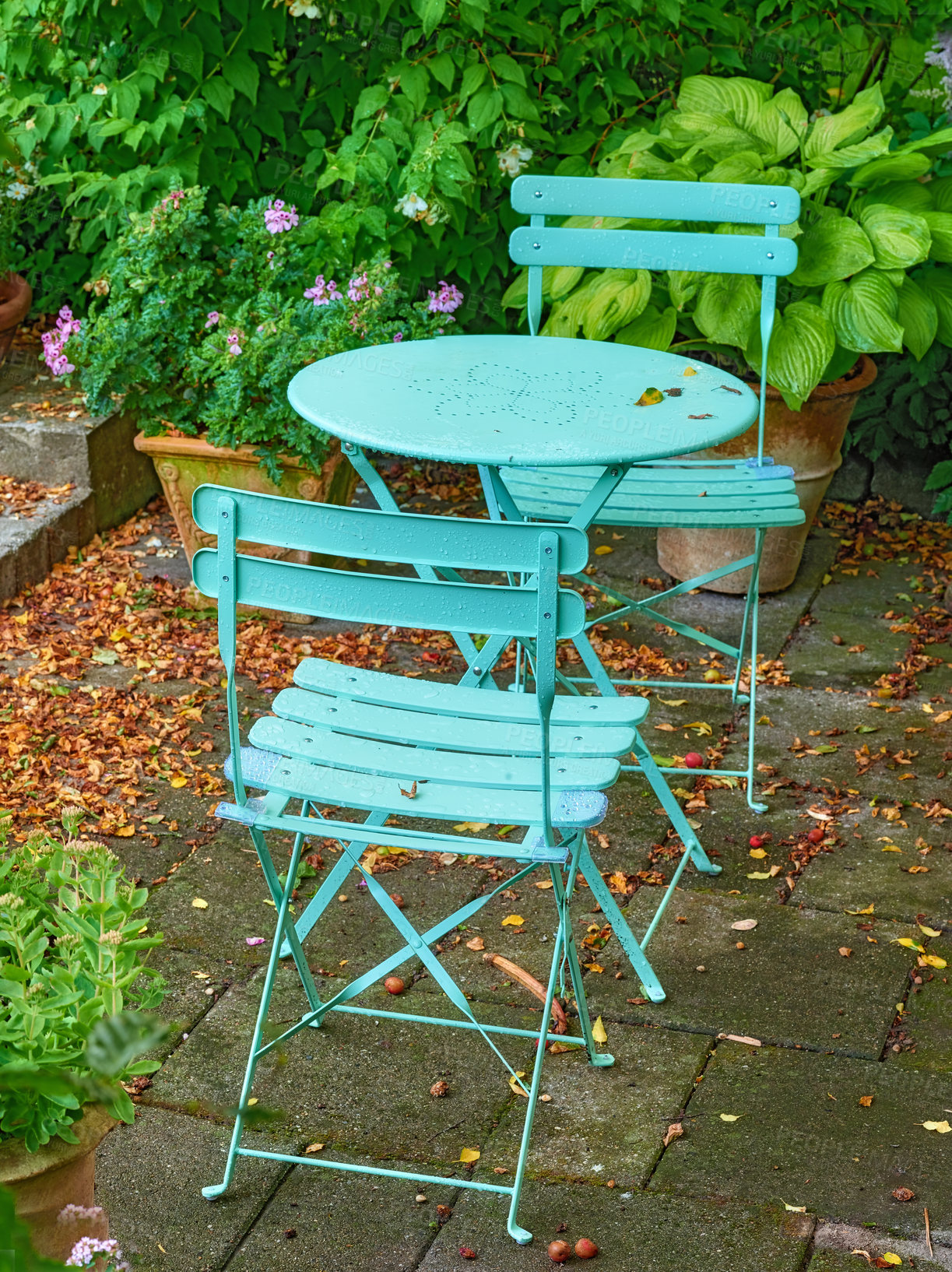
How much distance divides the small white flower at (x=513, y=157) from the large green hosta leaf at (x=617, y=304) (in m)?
0.69

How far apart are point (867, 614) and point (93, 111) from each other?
3.11m

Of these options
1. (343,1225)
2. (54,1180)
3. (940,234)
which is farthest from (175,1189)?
(940,234)

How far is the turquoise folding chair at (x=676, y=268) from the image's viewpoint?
3229 mm

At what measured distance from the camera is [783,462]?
14.2ft

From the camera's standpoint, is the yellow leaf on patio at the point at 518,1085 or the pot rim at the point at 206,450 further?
the pot rim at the point at 206,450

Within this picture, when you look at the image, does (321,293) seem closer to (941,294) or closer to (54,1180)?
(941,294)

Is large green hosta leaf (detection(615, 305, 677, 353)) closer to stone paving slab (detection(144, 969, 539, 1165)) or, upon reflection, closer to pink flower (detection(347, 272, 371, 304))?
pink flower (detection(347, 272, 371, 304))

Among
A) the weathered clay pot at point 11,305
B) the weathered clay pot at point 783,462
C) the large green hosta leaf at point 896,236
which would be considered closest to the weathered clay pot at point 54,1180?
the weathered clay pot at point 783,462

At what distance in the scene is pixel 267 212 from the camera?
4516 millimetres

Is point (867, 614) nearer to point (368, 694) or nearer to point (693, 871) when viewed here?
point (693, 871)

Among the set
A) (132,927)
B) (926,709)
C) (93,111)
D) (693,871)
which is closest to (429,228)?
(93,111)

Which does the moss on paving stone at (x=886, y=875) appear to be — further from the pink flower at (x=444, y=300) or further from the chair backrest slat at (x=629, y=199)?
the pink flower at (x=444, y=300)

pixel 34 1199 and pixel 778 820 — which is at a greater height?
pixel 34 1199

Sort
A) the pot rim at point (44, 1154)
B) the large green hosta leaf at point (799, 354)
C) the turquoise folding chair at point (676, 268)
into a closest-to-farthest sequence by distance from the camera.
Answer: the pot rim at point (44, 1154) → the turquoise folding chair at point (676, 268) → the large green hosta leaf at point (799, 354)
